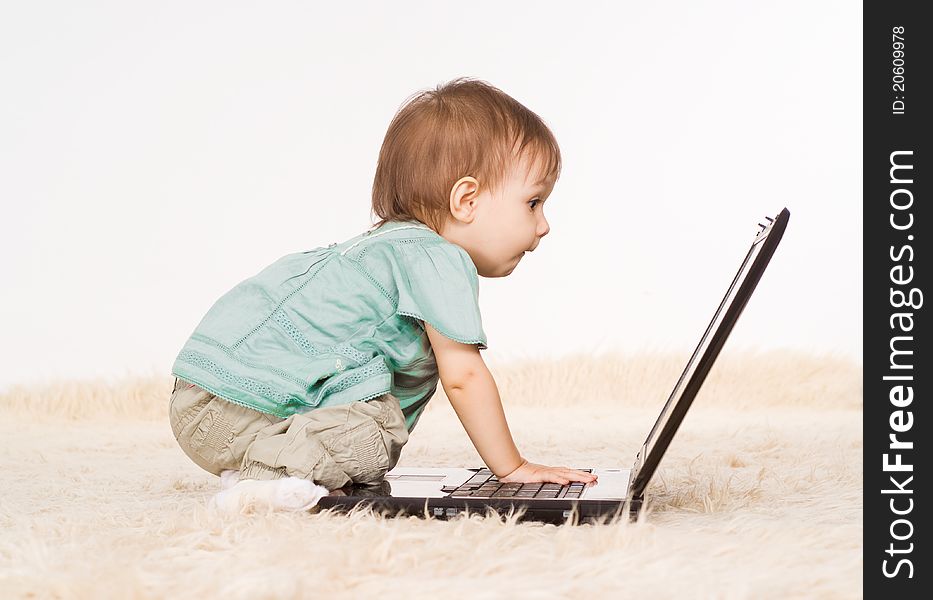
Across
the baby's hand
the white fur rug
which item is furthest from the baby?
the white fur rug

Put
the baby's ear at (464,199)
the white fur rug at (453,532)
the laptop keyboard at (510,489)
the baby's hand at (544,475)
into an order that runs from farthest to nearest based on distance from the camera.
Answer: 1. the baby's ear at (464,199)
2. the baby's hand at (544,475)
3. the laptop keyboard at (510,489)
4. the white fur rug at (453,532)

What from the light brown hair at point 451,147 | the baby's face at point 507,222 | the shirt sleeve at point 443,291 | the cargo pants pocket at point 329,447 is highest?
the light brown hair at point 451,147

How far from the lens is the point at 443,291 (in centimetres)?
117

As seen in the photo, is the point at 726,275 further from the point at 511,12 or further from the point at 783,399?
the point at 511,12

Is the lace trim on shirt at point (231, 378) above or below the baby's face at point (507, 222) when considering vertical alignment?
below

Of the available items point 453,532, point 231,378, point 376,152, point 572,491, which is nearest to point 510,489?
point 572,491

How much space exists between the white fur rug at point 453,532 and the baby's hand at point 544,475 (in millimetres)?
94

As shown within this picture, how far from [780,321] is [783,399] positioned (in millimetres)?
571

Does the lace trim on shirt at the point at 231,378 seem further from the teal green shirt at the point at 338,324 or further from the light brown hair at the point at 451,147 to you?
the light brown hair at the point at 451,147

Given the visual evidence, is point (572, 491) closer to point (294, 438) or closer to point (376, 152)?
A: point (294, 438)

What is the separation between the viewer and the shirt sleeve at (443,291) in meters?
1.16

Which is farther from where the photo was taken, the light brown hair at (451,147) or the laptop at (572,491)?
the light brown hair at (451,147)

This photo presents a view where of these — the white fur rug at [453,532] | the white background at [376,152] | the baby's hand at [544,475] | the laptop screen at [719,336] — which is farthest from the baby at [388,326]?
the white background at [376,152]
